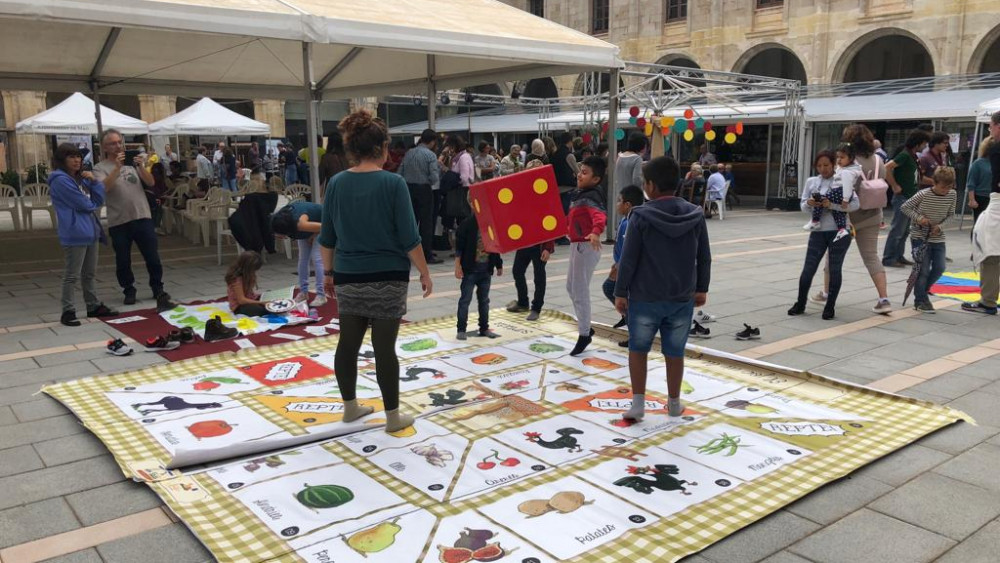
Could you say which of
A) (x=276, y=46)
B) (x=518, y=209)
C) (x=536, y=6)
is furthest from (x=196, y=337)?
(x=536, y=6)

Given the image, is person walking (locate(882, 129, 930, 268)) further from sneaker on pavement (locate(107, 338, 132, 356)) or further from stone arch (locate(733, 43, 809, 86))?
stone arch (locate(733, 43, 809, 86))

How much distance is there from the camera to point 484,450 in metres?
3.77

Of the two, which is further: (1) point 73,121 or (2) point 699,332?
(1) point 73,121

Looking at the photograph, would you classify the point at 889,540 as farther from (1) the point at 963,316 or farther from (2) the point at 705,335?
(1) the point at 963,316

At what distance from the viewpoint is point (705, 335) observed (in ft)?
20.2

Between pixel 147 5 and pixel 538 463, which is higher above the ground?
pixel 147 5

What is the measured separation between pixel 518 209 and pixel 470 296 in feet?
4.15

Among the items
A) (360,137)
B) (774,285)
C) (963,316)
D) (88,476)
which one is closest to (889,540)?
(360,137)

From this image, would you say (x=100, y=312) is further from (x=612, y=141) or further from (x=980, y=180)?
(x=980, y=180)

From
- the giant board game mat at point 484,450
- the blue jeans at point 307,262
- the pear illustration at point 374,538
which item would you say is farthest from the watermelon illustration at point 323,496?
the blue jeans at point 307,262

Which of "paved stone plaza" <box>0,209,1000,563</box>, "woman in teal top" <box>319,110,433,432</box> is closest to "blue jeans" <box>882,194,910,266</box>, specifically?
"paved stone plaza" <box>0,209,1000,563</box>

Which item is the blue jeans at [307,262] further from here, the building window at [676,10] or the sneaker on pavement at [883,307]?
the building window at [676,10]

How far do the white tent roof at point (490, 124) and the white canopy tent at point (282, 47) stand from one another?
41.2 ft

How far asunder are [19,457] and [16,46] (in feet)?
27.0
